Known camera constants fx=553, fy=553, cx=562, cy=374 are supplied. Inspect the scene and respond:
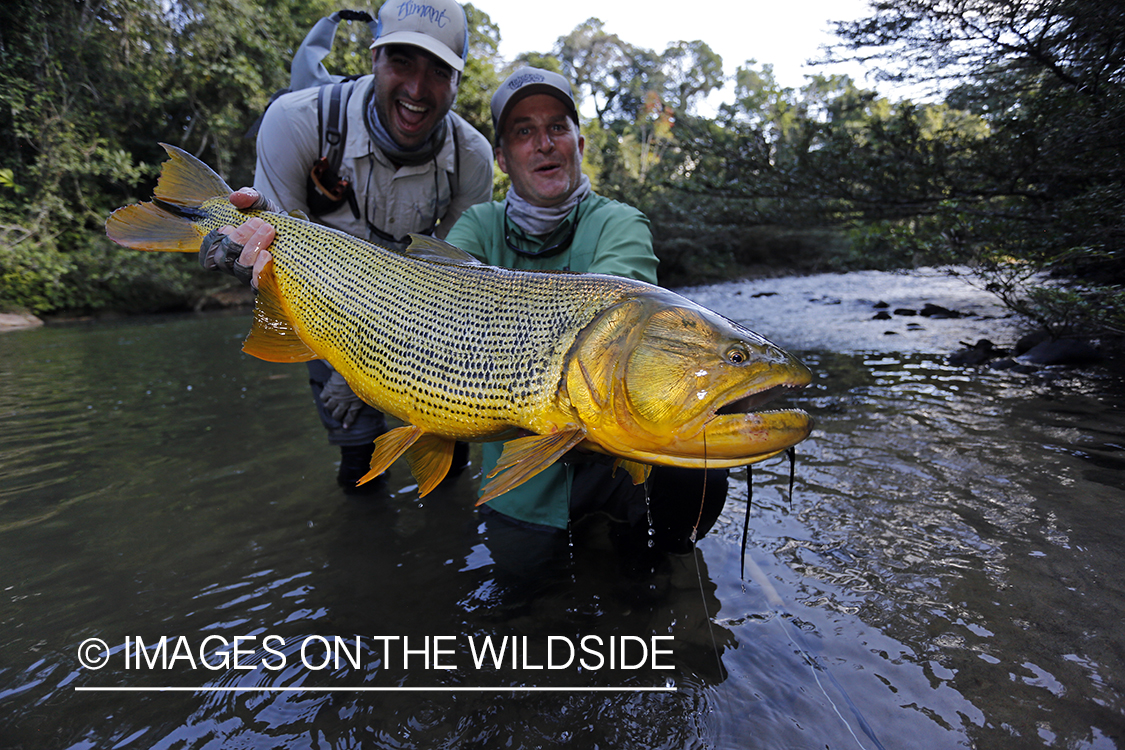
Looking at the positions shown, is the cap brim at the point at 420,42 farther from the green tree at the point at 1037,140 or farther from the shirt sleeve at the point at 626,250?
the green tree at the point at 1037,140

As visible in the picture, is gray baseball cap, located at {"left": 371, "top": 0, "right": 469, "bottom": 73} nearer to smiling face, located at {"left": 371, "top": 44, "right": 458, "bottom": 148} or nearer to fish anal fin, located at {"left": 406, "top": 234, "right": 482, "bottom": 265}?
smiling face, located at {"left": 371, "top": 44, "right": 458, "bottom": 148}

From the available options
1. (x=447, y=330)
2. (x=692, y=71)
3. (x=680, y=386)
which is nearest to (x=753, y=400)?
(x=680, y=386)

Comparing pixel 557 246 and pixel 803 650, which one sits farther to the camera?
pixel 557 246

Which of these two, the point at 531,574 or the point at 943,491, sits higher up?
the point at 943,491

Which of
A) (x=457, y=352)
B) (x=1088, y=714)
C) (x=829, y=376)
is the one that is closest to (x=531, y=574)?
(x=457, y=352)

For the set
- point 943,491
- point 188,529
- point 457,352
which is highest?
point 457,352

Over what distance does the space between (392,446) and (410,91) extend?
2.53 meters

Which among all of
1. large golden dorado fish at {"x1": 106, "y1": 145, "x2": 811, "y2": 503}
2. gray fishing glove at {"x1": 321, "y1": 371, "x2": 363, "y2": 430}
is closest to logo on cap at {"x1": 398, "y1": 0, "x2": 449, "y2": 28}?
large golden dorado fish at {"x1": 106, "y1": 145, "x2": 811, "y2": 503}

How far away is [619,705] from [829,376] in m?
6.40

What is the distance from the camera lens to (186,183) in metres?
2.78

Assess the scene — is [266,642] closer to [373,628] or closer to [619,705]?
[373,628]

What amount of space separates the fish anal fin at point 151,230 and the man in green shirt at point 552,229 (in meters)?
1.29

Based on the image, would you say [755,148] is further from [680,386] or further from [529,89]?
[680,386]

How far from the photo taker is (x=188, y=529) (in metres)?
3.52
